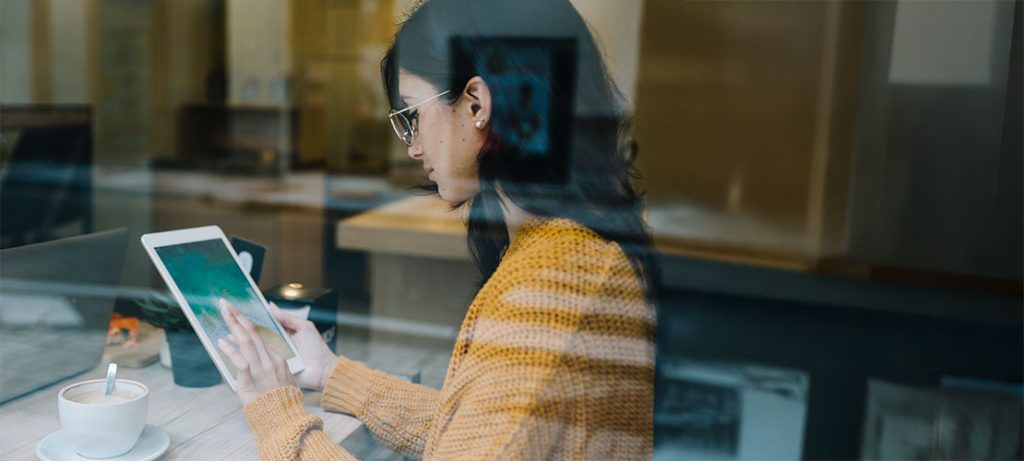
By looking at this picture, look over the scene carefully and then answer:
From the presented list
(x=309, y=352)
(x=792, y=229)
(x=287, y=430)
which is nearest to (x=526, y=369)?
(x=287, y=430)

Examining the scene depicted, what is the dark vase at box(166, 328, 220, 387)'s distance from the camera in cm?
85

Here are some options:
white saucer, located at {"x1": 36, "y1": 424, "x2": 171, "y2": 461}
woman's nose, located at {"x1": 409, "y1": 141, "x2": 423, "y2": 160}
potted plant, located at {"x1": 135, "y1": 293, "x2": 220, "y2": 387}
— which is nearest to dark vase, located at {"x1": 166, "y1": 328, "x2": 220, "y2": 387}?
potted plant, located at {"x1": 135, "y1": 293, "x2": 220, "y2": 387}

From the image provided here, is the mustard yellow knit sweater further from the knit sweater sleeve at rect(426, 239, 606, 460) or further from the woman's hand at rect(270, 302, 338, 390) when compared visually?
the woman's hand at rect(270, 302, 338, 390)

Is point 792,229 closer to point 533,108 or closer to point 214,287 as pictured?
point 533,108

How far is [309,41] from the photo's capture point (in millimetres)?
3879

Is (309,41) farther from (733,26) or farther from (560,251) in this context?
(560,251)

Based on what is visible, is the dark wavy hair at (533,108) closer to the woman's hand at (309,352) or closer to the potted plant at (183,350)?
the woman's hand at (309,352)

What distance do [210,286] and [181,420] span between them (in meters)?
0.13

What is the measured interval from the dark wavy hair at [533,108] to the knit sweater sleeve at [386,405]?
0.16 m

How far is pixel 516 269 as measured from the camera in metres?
0.67

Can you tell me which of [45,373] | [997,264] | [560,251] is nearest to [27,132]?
[45,373]

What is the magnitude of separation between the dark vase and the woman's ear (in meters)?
0.36

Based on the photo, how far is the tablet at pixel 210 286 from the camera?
77 centimetres

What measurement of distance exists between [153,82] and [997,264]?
350 centimetres
